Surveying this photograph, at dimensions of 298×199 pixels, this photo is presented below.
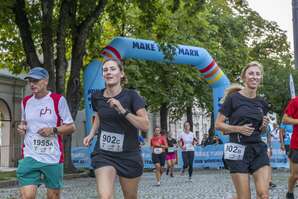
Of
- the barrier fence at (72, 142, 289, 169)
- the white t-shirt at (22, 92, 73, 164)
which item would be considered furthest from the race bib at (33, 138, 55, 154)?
the barrier fence at (72, 142, 289, 169)

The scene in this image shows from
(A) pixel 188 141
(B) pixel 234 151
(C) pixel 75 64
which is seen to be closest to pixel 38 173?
(B) pixel 234 151

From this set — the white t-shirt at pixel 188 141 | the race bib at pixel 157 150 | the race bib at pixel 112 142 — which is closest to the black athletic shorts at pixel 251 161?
the race bib at pixel 112 142

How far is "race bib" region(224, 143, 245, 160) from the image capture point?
20.8ft

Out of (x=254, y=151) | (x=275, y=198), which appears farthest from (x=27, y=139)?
(x=275, y=198)

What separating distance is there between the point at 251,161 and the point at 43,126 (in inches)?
89.9

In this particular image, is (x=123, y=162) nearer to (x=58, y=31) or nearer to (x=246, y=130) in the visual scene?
(x=246, y=130)

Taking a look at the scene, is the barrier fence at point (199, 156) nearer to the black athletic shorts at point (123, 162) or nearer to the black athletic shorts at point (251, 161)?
the black athletic shorts at point (251, 161)

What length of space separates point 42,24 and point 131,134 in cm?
1543

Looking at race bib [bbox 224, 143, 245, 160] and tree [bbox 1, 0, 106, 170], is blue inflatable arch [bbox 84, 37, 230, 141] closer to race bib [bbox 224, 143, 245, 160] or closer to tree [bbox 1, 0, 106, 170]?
tree [bbox 1, 0, 106, 170]

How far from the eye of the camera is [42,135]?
639 centimetres

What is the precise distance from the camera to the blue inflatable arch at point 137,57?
19.9 meters

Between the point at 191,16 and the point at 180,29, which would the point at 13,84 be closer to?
the point at 180,29

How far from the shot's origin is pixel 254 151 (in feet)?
20.9

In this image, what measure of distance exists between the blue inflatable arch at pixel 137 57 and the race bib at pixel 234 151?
13507 millimetres
